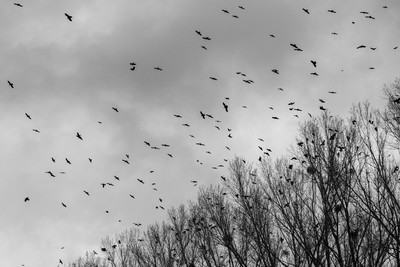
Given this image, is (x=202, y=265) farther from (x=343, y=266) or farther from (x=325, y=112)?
(x=325, y=112)

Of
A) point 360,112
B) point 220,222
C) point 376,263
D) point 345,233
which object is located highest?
point 360,112

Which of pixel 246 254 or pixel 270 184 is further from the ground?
A: pixel 270 184

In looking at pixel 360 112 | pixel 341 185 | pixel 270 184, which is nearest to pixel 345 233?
pixel 341 185

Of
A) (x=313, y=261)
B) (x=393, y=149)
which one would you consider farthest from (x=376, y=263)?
(x=393, y=149)

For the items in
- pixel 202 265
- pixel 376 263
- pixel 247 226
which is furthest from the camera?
pixel 202 265

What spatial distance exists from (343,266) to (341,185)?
3.13 metres

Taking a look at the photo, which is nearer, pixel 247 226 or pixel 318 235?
pixel 318 235

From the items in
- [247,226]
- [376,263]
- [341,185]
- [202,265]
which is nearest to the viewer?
[376,263]

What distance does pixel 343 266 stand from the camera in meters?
15.3

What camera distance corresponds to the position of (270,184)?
58.1ft

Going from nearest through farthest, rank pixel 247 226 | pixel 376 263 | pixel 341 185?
pixel 376 263 < pixel 341 185 < pixel 247 226

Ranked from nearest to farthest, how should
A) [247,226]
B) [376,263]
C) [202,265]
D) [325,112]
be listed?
[376,263]
[325,112]
[247,226]
[202,265]

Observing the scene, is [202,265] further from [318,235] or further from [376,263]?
[376,263]

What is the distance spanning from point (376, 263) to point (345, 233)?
5.88ft
